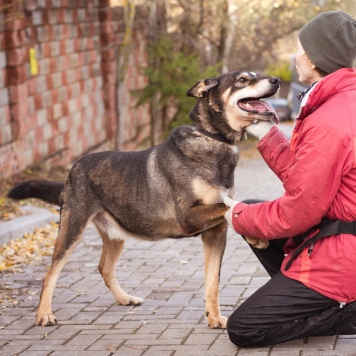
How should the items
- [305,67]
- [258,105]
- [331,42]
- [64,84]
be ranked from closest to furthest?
[331,42] → [305,67] → [258,105] → [64,84]

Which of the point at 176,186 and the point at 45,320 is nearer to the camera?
the point at 176,186

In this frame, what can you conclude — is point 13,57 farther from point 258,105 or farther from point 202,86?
point 258,105

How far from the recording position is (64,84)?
53.2 ft

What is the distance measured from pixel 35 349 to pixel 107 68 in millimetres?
13960

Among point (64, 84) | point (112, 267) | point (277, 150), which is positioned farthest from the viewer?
point (64, 84)

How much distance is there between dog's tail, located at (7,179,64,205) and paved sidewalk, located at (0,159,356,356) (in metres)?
0.81

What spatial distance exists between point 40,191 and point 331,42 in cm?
266

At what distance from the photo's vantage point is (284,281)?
5109 millimetres

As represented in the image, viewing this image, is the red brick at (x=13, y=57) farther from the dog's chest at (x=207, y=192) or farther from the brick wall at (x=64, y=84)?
the dog's chest at (x=207, y=192)

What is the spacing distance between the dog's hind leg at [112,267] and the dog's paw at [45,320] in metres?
0.67

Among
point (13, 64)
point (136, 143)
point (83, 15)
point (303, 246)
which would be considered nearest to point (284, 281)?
point (303, 246)

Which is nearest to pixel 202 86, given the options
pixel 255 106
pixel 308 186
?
pixel 255 106

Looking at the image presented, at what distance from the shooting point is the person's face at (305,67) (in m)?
5.04

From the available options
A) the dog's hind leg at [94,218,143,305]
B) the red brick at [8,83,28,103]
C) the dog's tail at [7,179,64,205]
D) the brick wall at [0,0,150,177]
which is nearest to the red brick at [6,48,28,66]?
the brick wall at [0,0,150,177]
